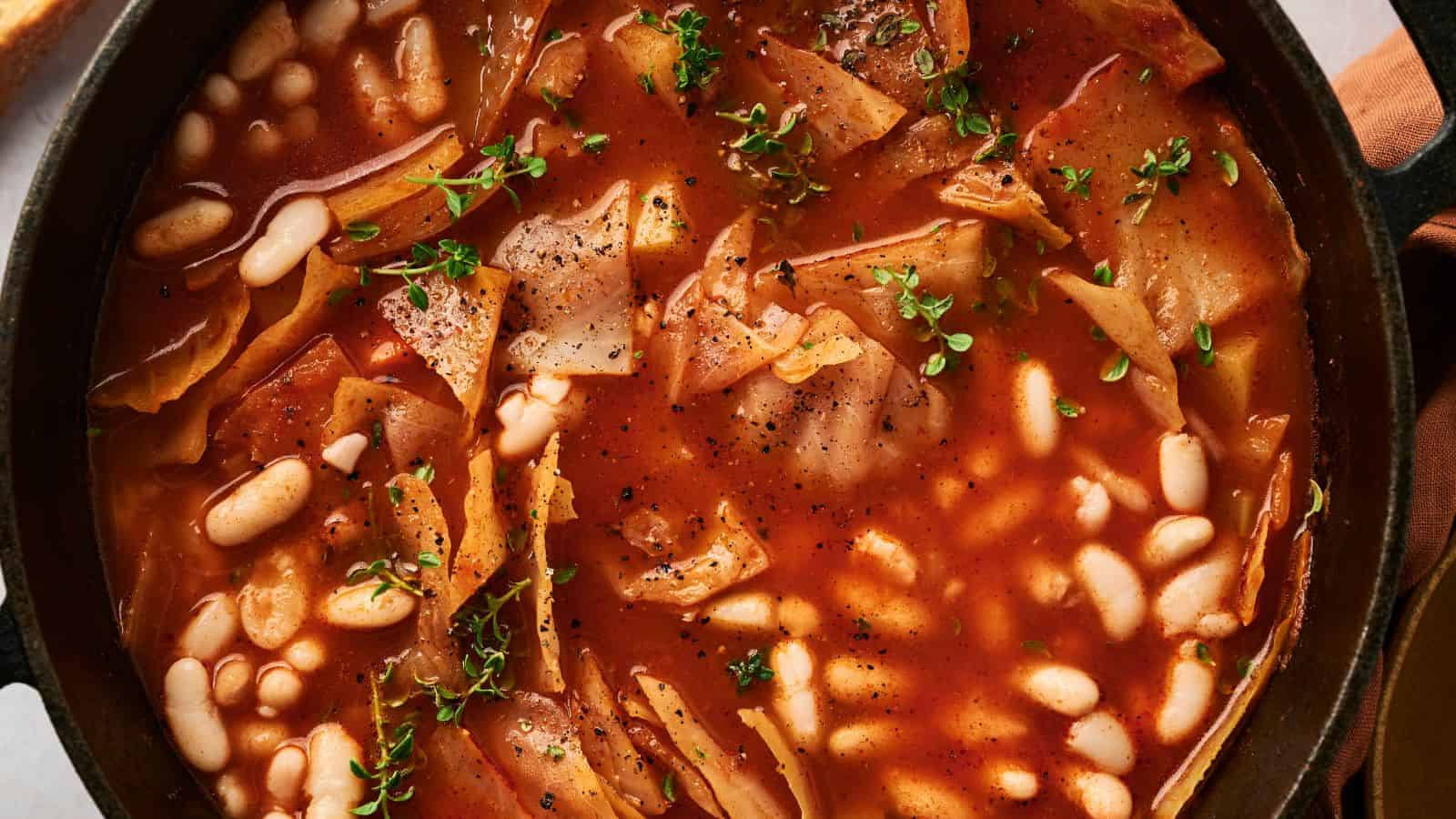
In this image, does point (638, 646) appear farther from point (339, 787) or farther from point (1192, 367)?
point (1192, 367)

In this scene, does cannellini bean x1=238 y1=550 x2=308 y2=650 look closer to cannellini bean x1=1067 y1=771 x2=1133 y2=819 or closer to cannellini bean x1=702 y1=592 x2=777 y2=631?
cannellini bean x1=702 y1=592 x2=777 y2=631

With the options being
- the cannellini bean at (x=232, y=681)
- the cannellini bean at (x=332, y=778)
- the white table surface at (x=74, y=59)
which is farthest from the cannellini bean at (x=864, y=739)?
the white table surface at (x=74, y=59)

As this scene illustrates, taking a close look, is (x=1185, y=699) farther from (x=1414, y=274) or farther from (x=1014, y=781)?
(x=1414, y=274)

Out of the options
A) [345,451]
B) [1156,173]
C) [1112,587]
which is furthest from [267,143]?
[1112,587]

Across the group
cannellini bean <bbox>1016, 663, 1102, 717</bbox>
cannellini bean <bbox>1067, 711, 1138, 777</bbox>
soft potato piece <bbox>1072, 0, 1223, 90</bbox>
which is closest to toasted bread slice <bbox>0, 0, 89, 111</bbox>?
soft potato piece <bbox>1072, 0, 1223, 90</bbox>

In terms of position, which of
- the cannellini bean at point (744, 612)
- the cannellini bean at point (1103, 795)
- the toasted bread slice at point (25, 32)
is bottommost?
the cannellini bean at point (1103, 795)

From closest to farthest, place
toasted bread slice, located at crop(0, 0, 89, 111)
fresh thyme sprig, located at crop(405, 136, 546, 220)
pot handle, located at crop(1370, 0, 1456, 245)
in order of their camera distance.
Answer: pot handle, located at crop(1370, 0, 1456, 245), fresh thyme sprig, located at crop(405, 136, 546, 220), toasted bread slice, located at crop(0, 0, 89, 111)

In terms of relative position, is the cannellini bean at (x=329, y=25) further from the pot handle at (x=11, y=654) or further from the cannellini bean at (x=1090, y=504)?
the cannellini bean at (x=1090, y=504)

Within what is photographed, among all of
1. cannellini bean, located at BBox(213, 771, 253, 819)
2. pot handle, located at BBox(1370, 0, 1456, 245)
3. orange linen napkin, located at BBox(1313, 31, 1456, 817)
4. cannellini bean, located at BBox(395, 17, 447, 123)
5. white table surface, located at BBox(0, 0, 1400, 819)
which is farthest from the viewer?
white table surface, located at BBox(0, 0, 1400, 819)
